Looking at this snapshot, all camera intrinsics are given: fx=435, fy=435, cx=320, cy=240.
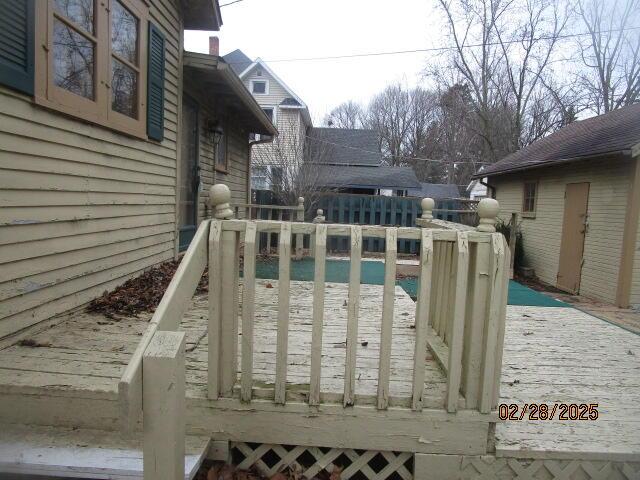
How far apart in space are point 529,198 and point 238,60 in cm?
1785

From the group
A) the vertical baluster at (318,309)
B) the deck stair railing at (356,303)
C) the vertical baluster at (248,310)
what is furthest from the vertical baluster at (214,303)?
the vertical baluster at (318,309)

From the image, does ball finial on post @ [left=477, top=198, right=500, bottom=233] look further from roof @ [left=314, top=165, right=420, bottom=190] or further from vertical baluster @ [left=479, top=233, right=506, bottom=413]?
roof @ [left=314, top=165, right=420, bottom=190]

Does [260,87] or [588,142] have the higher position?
[260,87]

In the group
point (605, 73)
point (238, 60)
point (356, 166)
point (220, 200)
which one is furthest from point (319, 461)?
point (238, 60)

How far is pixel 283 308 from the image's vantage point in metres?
2.00

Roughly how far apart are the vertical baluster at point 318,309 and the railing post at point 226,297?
1.24 ft

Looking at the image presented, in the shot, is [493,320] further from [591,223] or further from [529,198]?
[529,198]

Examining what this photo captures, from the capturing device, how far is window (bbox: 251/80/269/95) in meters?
21.4

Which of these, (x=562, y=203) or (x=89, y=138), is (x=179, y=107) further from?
(x=562, y=203)

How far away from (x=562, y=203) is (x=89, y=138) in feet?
31.0

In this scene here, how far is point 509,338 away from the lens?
12.1 feet

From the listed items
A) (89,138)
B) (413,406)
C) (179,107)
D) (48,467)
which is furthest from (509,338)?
(179,107)

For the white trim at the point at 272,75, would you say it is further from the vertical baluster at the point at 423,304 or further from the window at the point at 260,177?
the vertical baluster at the point at 423,304

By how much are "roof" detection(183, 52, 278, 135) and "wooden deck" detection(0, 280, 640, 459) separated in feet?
10.8
